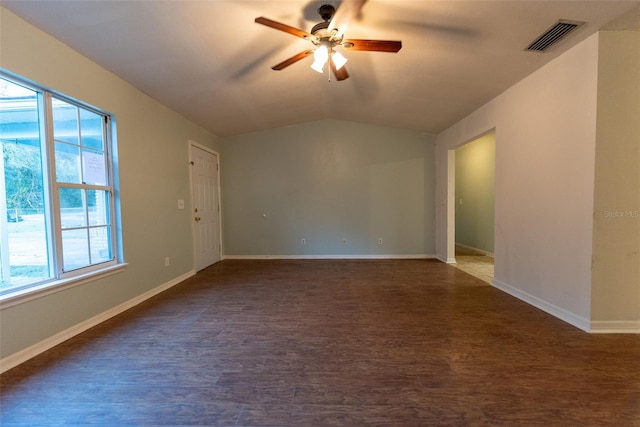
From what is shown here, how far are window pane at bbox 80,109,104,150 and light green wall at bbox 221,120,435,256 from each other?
9.13 ft

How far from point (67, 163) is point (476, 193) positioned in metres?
6.86

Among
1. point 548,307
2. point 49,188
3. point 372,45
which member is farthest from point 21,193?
point 548,307

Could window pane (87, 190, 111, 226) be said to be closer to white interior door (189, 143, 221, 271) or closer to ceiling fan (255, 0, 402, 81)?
white interior door (189, 143, 221, 271)

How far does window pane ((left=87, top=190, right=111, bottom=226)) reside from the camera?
8.84 feet

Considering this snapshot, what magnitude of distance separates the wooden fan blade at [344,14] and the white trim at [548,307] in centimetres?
315

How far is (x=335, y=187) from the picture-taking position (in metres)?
5.54

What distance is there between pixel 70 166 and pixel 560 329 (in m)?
4.70

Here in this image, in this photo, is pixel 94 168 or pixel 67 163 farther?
pixel 94 168

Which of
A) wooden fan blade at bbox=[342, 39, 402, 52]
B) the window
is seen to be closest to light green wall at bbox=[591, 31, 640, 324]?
wooden fan blade at bbox=[342, 39, 402, 52]

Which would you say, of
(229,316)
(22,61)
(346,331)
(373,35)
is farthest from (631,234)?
(22,61)

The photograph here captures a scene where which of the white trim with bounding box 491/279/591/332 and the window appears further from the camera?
the white trim with bounding box 491/279/591/332

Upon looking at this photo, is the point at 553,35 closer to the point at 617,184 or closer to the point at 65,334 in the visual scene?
the point at 617,184

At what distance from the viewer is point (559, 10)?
195cm

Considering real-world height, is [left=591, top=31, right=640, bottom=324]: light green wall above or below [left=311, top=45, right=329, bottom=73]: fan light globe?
below
